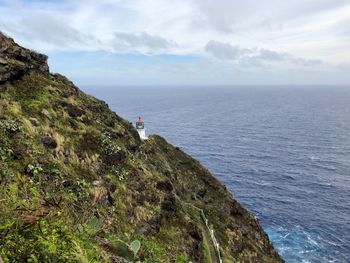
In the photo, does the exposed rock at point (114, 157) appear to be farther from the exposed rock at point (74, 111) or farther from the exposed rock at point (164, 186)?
the exposed rock at point (74, 111)

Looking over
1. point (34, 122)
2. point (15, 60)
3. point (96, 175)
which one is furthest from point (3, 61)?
point (96, 175)

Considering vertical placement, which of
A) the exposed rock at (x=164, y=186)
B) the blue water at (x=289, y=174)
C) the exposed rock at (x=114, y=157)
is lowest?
the blue water at (x=289, y=174)

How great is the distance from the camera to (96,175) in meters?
30.6

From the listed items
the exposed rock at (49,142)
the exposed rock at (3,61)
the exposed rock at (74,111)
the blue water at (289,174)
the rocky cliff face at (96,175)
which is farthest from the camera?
the blue water at (289,174)

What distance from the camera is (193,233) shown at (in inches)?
1406

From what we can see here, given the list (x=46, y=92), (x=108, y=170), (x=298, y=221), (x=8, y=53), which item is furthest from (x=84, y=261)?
(x=298, y=221)

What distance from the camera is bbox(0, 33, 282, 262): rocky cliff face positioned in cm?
2359

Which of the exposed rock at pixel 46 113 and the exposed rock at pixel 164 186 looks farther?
the exposed rock at pixel 164 186

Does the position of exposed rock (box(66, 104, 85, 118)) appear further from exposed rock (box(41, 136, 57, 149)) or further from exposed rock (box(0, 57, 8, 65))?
exposed rock (box(41, 136, 57, 149))

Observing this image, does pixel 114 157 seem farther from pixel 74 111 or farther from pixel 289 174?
pixel 289 174

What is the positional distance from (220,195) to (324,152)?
82728 millimetres

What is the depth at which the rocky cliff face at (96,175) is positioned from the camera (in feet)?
77.4

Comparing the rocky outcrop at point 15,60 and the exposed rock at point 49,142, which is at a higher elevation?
the rocky outcrop at point 15,60

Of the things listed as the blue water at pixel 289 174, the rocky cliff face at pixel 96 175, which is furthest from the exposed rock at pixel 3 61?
the blue water at pixel 289 174
